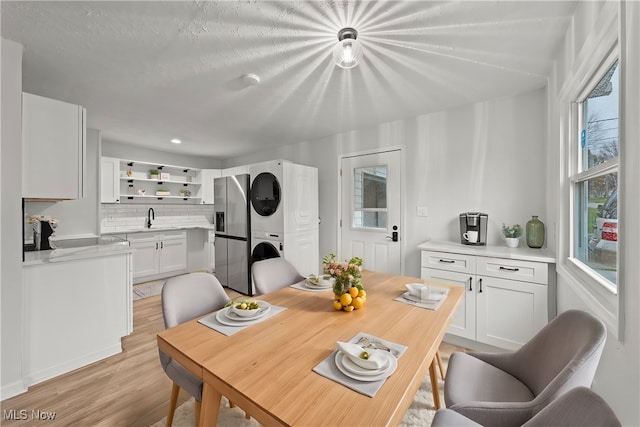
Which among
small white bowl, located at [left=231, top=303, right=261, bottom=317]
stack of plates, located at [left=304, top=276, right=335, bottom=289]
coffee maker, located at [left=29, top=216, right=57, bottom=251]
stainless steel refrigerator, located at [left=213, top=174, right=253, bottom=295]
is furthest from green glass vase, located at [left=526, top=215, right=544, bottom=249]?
coffee maker, located at [left=29, top=216, right=57, bottom=251]

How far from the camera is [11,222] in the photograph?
1737mm

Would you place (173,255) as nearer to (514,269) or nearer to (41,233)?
(41,233)

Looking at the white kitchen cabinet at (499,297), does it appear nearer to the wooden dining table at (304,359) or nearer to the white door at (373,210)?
the white door at (373,210)

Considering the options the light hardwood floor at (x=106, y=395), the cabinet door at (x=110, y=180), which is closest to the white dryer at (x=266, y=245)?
the light hardwood floor at (x=106, y=395)

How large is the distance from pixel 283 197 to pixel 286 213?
213mm

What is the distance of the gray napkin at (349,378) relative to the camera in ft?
2.52

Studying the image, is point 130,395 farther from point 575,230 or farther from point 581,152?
point 581,152

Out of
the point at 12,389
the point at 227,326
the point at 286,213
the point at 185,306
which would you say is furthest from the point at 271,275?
the point at 12,389

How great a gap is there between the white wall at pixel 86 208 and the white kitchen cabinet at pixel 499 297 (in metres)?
4.34

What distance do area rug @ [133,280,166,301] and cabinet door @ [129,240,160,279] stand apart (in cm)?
17

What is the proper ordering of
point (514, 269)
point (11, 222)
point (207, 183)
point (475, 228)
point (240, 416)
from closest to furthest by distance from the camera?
point (240, 416)
point (11, 222)
point (514, 269)
point (475, 228)
point (207, 183)

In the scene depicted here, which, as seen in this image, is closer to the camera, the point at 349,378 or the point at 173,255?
the point at 349,378

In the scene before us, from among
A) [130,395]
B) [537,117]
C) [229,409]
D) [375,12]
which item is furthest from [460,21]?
[130,395]

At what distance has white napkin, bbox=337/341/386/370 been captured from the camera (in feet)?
2.75
